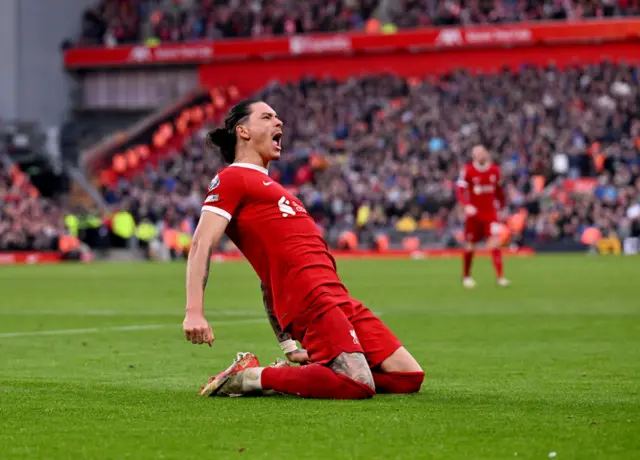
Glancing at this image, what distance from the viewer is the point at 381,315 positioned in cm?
1636

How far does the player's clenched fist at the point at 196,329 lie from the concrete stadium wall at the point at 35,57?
5203 cm

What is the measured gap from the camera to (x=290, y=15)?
57.2 m

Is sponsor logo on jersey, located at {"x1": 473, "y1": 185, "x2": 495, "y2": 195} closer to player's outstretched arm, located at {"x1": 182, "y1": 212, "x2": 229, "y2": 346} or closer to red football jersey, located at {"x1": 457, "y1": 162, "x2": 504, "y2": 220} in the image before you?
red football jersey, located at {"x1": 457, "y1": 162, "x2": 504, "y2": 220}

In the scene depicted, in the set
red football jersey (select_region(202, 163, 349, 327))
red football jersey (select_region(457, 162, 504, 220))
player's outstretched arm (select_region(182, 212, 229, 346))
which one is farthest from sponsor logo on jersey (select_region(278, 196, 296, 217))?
red football jersey (select_region(457, 162, 504, 220))

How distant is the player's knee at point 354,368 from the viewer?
7504 millimetres

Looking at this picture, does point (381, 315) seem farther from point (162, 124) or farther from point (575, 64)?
point (162, 124)

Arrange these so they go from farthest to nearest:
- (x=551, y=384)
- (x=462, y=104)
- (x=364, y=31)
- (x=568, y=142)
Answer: (x=364, y=31), (x=462, y=104), (x=568, y=142), (x=551, y=384)

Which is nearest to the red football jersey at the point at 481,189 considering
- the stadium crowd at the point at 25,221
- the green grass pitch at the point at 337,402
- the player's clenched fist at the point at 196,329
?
the green grass pitch at the point at 337,402

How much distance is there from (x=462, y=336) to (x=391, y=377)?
5444 mm

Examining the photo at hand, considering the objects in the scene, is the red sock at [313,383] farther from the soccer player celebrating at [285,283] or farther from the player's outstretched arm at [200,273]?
the player's outstretched arm at [200,273]

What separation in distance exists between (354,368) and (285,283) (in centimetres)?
68

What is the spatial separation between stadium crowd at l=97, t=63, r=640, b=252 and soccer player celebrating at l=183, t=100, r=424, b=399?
3178cm

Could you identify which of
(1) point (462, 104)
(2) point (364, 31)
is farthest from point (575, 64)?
(2) point (364, 31)

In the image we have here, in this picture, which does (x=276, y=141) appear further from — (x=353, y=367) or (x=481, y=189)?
(x=481, y=189)
